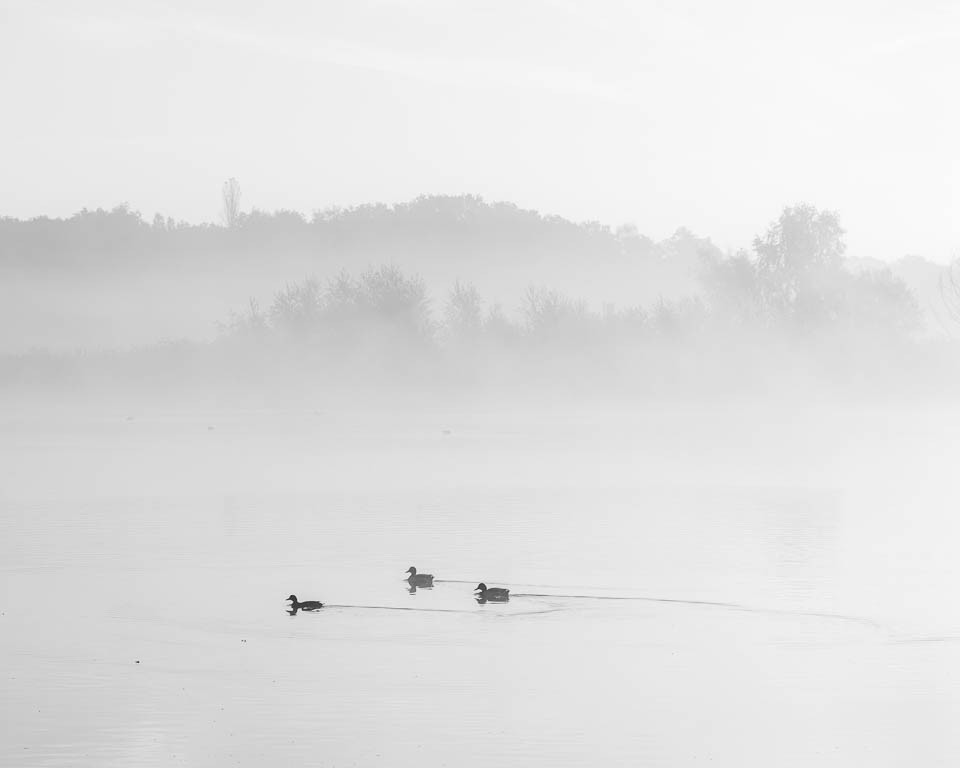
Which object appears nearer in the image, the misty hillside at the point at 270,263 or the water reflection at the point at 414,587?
the water reflection at the point at 414,587

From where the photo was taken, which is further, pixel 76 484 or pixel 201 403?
pixel 201 403

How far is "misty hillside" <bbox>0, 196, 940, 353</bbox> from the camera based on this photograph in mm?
141875

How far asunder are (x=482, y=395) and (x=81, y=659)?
90562mm

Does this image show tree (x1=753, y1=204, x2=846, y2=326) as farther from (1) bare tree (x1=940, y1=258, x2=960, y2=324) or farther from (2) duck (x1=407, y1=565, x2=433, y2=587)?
(2) duck (x1=407, y1=565, x2=433, y2=587)

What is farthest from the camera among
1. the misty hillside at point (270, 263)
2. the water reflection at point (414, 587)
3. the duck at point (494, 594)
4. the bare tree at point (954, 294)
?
the misty hillside at point (270, 263)

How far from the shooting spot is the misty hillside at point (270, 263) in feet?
465

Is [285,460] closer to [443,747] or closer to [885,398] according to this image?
[443,747]

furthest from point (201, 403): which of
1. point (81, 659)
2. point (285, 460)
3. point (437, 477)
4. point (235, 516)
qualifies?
point (81, 659)

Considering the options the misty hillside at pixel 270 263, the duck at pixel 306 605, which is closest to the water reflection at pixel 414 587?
the duck at pixel 306 605

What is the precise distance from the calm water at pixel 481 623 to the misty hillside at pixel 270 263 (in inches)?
→ 3901

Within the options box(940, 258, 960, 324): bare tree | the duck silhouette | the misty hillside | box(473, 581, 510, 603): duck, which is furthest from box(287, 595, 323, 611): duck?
the misty hillside

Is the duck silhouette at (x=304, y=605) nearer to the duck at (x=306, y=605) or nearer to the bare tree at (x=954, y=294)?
the duck at (x=306, y=605)

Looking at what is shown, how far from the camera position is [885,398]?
331 feet

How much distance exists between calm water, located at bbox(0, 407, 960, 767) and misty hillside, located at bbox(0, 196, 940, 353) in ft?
325
